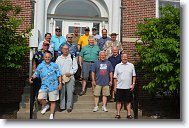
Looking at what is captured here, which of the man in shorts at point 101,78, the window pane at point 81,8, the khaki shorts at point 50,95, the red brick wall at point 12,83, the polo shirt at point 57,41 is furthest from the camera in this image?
the window pane at point 81,8

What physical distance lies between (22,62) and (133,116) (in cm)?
405

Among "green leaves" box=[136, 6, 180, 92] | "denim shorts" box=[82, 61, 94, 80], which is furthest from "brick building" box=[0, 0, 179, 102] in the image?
"denim shorts" box=[82, 61, 94, 80]

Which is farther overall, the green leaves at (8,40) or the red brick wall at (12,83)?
the red brick wall at (12,83)

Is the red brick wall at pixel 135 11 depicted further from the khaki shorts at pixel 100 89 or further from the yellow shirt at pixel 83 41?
the khaki shorts at pixel 100 89

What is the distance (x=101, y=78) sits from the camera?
7762 millimetres

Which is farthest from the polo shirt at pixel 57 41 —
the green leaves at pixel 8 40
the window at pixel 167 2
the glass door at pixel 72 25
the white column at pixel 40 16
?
the window at pixel 167 2

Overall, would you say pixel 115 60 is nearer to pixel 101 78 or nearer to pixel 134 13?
pixel 101 78

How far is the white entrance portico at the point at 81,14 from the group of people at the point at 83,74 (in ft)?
8.37

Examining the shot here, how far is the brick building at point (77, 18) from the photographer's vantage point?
388 inches

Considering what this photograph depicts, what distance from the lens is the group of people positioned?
725cm

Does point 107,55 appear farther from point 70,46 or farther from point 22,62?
point 22,62

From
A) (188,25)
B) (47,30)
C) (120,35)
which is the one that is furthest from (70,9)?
(188,25)

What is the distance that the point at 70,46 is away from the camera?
27.2 feet

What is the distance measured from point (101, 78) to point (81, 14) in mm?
4363
